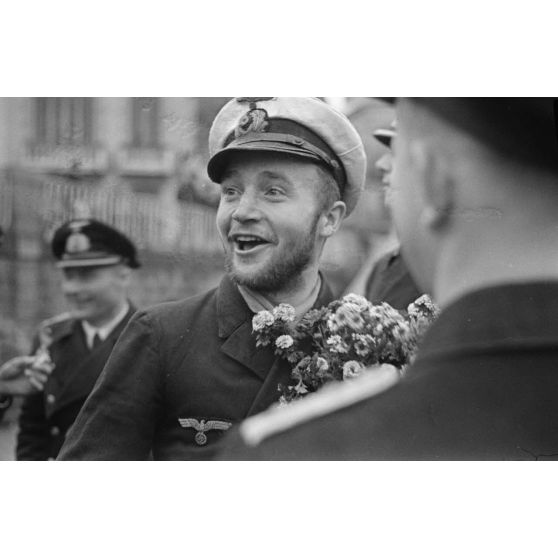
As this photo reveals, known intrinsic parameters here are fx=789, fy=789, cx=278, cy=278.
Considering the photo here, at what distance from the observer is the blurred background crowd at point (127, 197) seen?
12.3 ft

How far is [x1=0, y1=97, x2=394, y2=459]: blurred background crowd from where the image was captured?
3756 mm

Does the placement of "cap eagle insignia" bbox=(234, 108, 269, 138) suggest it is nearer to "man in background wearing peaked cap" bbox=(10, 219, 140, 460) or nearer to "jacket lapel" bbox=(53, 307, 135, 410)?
"man in background wearing peaked cap" bbox=(10, 219, 140, 460)

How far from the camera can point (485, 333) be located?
8.24ft

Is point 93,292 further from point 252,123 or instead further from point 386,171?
point 386,171

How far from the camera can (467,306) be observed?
2.52m

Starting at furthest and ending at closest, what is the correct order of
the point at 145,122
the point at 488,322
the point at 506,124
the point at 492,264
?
1. the point at 145,122
2. the point at 506,124
3. the point at 492,264
4. the point at 488,322

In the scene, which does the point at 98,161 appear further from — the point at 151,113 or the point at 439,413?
the point at 439,413

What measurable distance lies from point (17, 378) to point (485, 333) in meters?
2.42

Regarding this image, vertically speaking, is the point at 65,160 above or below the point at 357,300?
above

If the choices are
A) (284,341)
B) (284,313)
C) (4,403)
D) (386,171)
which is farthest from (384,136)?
(4,403)

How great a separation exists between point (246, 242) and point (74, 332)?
976mm

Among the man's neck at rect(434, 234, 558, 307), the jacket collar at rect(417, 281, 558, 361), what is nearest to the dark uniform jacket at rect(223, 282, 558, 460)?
the jacket collar at rect(417, 281, 558, 361)

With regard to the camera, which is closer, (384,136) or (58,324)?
(384,136)

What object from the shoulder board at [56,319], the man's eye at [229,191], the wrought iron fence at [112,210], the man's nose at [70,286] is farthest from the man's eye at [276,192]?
the shoulder board at [56,319]
